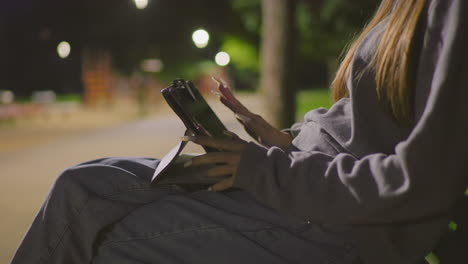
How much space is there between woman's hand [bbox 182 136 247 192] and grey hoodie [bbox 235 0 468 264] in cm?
3

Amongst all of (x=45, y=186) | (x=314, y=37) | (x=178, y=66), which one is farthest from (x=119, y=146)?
(x=178, y=66)

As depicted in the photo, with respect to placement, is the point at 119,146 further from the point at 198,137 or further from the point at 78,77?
the point at 78,77

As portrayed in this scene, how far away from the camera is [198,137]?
61.0 inches

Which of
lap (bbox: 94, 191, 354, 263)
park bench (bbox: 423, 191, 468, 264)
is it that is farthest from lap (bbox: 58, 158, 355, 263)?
park bench (bbox: 423, 191, 468, 264)

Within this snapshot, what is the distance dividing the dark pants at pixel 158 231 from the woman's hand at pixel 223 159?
77 mm

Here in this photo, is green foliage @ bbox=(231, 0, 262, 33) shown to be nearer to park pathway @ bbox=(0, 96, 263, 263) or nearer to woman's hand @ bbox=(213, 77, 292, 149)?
park pathway @ bbox=(0, 96, 263, 263)

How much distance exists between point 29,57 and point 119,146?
40847mm

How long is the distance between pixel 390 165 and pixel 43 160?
8.30 meters

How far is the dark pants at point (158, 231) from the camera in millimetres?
1479

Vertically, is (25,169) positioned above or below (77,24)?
below

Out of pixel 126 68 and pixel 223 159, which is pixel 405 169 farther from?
pixel 126 68

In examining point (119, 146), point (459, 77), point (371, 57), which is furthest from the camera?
point (119, 146)

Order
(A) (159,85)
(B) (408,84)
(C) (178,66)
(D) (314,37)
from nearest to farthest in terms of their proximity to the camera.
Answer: (B) (408,84) → (D) (314,37) → (A) (159,85) → (C) (178,66)

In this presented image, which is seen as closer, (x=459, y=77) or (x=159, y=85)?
(x=459, y=77)
